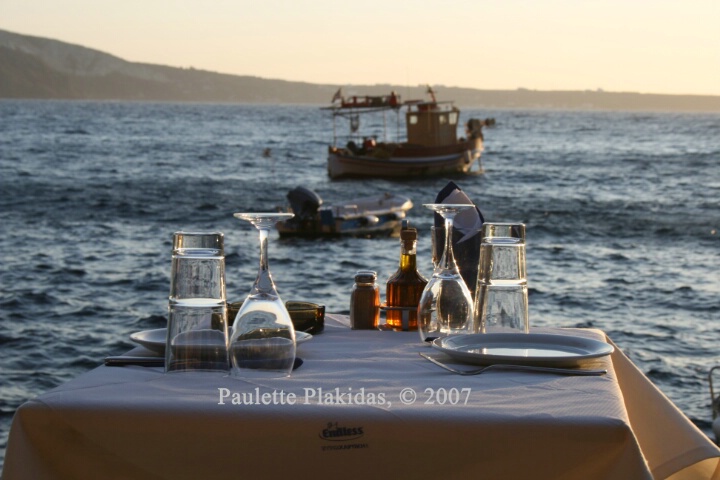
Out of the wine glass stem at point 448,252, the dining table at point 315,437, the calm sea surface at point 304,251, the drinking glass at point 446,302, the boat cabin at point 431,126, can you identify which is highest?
the wine glass stem at point 448,252

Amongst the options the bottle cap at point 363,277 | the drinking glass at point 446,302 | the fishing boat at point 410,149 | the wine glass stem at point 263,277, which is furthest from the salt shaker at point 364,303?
the fishing boat at point 410,149

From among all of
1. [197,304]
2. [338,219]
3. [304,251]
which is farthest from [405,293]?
[338,219]

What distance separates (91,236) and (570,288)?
32.1 feet

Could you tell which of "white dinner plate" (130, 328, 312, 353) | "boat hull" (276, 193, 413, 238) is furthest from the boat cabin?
"white dinner plate" (130, 328, 312, 353)

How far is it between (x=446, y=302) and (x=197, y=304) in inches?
26.3

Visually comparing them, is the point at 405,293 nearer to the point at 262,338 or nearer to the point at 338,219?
the point at 262,338

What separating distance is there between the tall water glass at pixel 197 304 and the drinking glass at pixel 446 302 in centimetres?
55

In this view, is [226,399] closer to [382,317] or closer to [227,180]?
[382,317]

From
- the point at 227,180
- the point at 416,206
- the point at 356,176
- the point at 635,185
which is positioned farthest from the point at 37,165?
the point at 635,185

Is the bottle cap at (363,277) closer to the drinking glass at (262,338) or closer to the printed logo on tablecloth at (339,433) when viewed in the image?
the drinking glass at (262,338)

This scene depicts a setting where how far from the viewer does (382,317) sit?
279 centimetres

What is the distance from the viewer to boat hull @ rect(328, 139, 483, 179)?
130 feet

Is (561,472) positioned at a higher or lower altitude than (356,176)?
higher

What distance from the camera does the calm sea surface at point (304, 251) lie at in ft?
34.1
